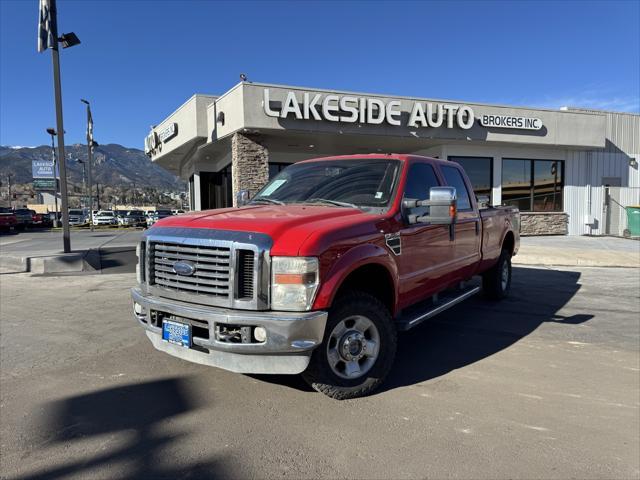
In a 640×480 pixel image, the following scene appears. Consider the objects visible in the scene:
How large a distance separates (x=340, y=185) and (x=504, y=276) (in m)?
4.21

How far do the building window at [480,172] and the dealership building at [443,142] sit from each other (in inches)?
1.7

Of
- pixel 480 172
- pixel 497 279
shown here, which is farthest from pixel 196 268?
pixel 480 172

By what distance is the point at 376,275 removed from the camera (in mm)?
4000

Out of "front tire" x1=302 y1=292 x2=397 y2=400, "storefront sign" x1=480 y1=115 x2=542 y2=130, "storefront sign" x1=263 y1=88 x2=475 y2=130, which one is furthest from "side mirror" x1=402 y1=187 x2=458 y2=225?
"storefront sign" x1=480 y1=115 x2=542 y2=130

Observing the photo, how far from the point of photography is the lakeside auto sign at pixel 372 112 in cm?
1441

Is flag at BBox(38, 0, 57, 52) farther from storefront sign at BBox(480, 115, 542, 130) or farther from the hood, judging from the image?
storefront sign at BBox(480, 115, 542, 130)

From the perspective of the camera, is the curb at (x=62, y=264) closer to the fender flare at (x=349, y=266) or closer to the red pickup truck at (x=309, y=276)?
the red pickup truck at (x=309, y=276)

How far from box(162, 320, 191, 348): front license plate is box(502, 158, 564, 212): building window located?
18.9 m

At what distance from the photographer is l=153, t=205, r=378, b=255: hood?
10.6 ft

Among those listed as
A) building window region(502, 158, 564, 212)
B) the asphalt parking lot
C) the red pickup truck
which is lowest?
the asphalt parking lot

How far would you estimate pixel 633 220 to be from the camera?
766 inches

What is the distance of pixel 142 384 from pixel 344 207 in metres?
2.41

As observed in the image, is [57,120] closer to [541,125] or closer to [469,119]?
[469,119]

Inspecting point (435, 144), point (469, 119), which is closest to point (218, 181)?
point (435, 144)
